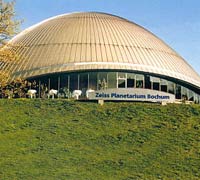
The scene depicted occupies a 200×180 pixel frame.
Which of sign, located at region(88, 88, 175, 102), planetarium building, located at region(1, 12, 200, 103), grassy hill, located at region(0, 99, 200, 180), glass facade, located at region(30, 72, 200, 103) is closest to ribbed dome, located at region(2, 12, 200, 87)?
planetarium building, located at region(1, 12, 200, 103)

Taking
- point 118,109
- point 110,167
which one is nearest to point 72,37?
point 118,109

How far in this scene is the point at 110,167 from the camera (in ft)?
77.6

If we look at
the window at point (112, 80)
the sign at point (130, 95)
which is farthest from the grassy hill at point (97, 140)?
the window at point (112, 80)

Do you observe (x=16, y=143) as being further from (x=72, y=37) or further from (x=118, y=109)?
(x=72, y=37)

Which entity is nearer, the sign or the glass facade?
the sign

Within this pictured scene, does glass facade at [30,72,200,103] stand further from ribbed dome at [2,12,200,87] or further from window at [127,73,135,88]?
ribbed dome at [2,12,200,87]

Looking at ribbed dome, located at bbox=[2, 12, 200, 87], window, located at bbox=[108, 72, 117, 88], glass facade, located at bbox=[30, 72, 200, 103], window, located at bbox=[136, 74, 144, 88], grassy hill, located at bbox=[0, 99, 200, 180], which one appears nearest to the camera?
grassy hill, located at bbox=[0, 99, 200, 180]

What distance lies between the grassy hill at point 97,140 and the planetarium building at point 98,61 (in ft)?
34.4

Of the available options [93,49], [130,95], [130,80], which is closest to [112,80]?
[130,80]

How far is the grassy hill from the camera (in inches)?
915

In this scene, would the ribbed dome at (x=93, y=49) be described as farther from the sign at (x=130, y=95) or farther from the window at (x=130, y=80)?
the sign at (x=130, y=95)

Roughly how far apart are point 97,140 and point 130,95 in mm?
8614

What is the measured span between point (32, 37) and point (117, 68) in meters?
10.7

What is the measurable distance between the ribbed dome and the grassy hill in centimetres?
1229
